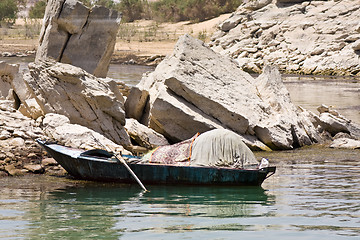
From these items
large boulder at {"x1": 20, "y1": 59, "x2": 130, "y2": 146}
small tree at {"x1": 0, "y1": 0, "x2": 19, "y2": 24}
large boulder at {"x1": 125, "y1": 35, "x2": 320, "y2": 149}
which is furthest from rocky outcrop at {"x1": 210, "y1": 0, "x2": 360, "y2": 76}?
large boulder at {"x1": 20, "y1": 59, "x2": 130, "y2": 146}

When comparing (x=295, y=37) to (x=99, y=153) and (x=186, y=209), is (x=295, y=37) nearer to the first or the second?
(x=99, y=153)

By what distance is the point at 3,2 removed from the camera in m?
62.1

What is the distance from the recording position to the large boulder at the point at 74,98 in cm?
1492

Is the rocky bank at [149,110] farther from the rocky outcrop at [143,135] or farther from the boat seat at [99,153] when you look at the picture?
the boat seat at [99,153]

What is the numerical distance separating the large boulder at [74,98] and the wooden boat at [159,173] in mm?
2737

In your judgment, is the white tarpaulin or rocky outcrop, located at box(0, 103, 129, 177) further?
rocky outcrop, located at box(0, 103, 129, 177)

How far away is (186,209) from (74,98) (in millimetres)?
5755

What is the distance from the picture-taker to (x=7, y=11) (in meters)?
62.2

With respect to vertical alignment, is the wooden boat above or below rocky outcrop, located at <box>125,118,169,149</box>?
below

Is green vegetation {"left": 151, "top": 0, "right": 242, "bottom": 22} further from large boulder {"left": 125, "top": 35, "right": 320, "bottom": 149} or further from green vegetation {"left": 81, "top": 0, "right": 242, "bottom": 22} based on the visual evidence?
large boulder {"left": 125, "top": 35, "right": 320, "bottom": 149}

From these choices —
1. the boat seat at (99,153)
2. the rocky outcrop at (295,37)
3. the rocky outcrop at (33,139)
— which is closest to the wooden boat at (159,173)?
the boat seat at (99,153)

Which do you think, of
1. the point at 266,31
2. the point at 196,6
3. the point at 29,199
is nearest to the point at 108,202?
the point at 29,199

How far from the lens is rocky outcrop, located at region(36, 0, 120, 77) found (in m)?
17.5

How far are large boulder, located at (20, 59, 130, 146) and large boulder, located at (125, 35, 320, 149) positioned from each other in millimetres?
1370
